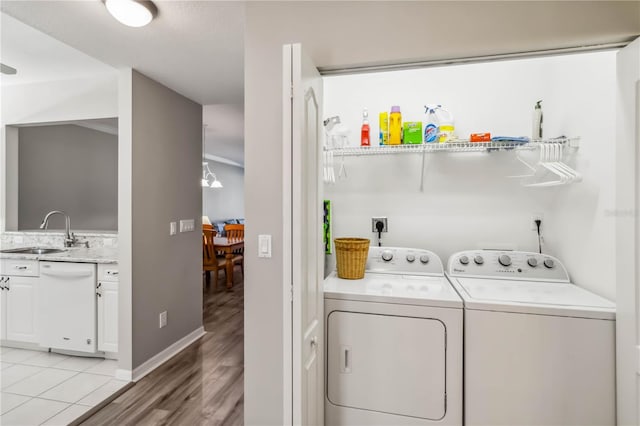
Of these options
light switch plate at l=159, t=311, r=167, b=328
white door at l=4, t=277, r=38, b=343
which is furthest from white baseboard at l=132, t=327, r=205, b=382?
white door at l=4, t=277, r=38, b=343

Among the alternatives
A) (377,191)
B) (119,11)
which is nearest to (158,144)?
(119,11)

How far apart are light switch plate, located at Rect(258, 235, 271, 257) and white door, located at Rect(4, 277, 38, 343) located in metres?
2.51

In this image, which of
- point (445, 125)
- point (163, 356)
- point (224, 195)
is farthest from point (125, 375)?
point (224, 195)

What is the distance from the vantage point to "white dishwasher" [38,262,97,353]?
8.61ft

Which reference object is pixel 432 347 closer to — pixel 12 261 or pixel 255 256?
pixel 255 256

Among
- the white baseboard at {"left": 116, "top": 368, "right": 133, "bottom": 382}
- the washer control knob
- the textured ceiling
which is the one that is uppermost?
the textured ceiling

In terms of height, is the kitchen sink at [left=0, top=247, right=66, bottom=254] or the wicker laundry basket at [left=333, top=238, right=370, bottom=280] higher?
the wicker laundry basket at [left=333, top=238, right=370, bottom=280]

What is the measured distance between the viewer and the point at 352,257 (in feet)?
6.22

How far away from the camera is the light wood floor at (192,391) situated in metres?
1.97

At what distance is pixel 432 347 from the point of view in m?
1.53

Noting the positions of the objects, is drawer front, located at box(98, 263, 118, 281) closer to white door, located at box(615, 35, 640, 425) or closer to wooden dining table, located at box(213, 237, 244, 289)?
wooden dining table, located at box(213, 237, 244, 289)

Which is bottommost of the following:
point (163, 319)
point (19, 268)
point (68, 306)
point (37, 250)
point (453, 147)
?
point (163, 319)

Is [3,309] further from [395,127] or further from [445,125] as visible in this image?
[445,125]

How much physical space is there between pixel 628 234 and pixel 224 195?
8236 mm
